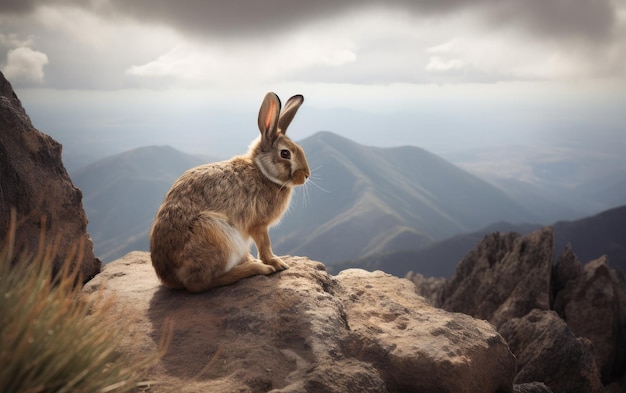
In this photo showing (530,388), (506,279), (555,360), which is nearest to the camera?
(530,388)

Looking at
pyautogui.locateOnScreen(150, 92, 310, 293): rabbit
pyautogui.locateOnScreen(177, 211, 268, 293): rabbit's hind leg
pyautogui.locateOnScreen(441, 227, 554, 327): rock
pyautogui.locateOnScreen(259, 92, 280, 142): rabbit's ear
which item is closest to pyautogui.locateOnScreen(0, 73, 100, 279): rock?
pyautogui.locateOnScreen(150, 92, 310, 293): rabbit

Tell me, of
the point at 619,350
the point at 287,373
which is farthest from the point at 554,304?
the point at 287,373

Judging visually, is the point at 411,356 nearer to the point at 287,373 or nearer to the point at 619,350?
A: the point at 287,373

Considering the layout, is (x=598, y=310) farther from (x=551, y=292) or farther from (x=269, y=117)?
(x=269, y=117)

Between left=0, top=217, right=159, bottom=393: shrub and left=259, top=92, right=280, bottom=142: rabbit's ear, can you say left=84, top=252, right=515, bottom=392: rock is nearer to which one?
left=0, top=217, right=159, bottom=393: shrub

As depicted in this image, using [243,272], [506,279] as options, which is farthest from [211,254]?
[506,279]

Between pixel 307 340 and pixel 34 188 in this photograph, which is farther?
pixel 34 188

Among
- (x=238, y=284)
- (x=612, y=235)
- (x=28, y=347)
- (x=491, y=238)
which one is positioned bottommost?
(x=612, y=235)
